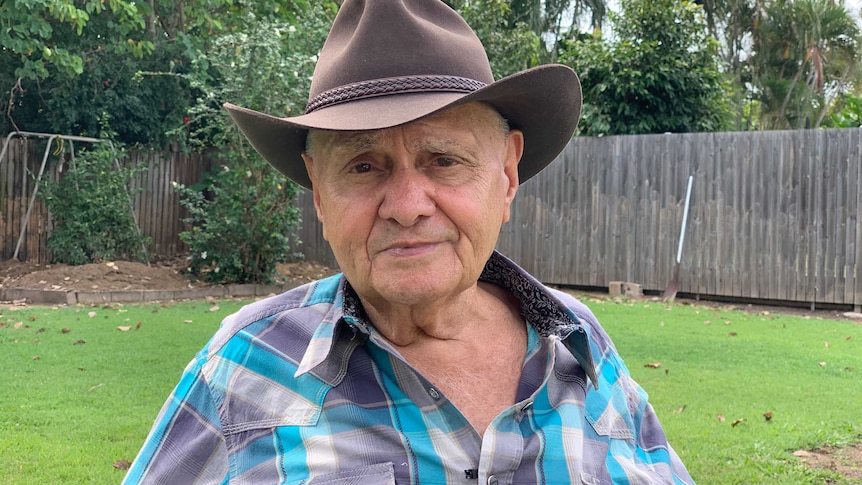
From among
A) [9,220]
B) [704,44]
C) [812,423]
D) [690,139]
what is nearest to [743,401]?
[812,423]

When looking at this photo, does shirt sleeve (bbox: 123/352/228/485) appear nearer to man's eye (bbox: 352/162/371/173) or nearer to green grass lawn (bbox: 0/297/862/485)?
man's eye (bbox: 352/162/371/173)

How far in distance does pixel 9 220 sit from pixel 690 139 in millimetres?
10802

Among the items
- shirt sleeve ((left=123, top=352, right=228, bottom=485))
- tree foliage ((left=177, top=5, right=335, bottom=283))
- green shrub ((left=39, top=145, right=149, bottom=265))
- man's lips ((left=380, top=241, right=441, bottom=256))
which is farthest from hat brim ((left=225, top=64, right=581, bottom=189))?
green shrub ((left=39, top=145, right=149, bottom=265))

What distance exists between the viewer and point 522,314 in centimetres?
216

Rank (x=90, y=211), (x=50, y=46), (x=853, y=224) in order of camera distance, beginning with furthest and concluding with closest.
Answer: (x=50, y=46), (x=90, y=211), (x=853, y=224)

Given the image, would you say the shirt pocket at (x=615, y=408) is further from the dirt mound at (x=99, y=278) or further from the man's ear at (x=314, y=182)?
the dirt mound at (x=99, y=278)

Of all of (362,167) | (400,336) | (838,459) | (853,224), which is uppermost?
(362,167)

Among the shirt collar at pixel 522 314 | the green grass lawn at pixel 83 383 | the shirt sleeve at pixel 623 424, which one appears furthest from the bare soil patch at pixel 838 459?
the green grass lawn at pixel 83 383

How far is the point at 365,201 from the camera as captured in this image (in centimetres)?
175

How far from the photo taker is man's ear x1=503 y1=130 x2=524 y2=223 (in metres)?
2.02

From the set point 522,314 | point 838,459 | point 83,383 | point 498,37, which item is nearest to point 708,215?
point 498,37

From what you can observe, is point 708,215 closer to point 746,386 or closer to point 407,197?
point 746,386

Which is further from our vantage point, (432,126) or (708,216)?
(708,216)

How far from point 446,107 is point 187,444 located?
2.95 feet
